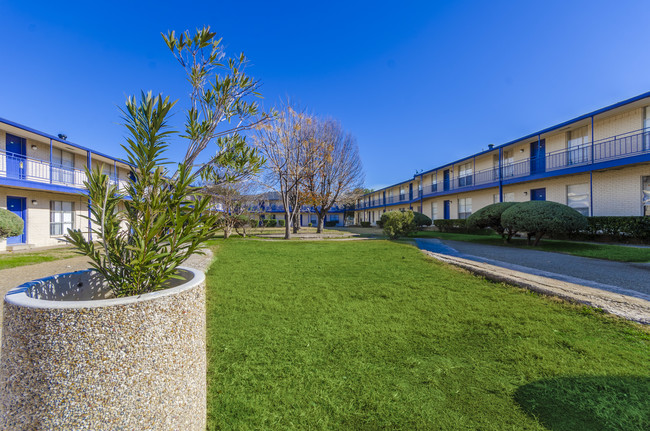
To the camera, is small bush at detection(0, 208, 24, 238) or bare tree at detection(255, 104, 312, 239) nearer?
small bush at detection(0, 208, 24, 238)

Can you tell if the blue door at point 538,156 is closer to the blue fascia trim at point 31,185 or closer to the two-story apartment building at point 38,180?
the two-story apartment building at point 38,180

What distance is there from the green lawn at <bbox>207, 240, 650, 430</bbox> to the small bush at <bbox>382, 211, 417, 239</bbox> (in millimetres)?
9399

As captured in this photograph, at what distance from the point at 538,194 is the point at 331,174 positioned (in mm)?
14100

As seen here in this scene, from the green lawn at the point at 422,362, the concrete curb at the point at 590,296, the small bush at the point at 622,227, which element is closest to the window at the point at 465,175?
the small bush at the point at 622,227

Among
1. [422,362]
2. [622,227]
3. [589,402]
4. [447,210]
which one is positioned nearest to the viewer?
[589,402]

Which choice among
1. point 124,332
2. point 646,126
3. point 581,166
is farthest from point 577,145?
point 124,332

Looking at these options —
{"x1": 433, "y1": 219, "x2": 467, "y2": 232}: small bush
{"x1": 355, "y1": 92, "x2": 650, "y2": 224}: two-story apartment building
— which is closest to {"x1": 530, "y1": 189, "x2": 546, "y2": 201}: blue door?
{"x1": 355, "y1": 92, "x2": 650, "y2": 224}: two-story apartment building

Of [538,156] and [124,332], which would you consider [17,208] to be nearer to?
[124,332]

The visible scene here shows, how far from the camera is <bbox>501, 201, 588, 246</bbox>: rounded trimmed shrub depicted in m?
10.7

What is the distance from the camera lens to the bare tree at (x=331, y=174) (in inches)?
837

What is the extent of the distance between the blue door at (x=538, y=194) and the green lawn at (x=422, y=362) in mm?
16693

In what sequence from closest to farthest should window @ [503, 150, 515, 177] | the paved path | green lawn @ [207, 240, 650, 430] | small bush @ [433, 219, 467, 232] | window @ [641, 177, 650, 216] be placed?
green lawn @ [207, 240, 650, 430]
the paved path
window @ [641, 177, 650, 216]
window @ [503, 150, 515, 177]
small bush @ [433, 219, 467, 232]

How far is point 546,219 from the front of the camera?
10.8 m

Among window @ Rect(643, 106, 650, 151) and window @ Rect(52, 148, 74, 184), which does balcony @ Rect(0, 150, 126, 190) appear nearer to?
window @ Rect(52, 148, 74, 184)
